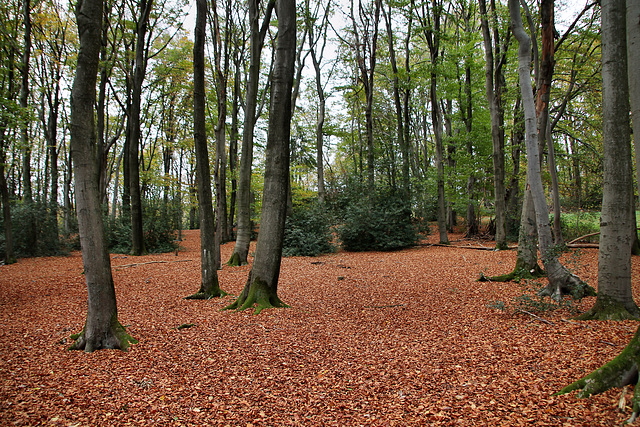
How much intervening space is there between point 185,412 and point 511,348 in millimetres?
3208

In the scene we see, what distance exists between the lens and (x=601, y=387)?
8.16 ft

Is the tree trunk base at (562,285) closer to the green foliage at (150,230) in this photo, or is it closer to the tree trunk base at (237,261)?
the tree trunk base at (237,261)

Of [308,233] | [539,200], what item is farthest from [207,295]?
[308,233]

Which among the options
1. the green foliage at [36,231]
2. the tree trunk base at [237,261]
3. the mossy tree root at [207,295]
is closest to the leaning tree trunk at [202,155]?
the mossy tree root at [207,295]

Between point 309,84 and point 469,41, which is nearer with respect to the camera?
point 469,41

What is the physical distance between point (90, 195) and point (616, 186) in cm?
587

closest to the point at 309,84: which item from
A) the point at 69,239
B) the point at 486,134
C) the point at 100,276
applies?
the point at 486,134

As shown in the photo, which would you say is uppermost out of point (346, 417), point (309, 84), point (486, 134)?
point (309, 84)

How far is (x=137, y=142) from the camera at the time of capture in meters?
13.2

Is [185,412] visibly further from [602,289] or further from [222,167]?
[222,167]

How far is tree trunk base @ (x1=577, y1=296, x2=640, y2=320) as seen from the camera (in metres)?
3.85

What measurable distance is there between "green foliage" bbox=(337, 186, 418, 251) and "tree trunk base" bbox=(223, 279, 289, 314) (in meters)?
8.82

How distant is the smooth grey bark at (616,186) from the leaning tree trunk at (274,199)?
162 inches

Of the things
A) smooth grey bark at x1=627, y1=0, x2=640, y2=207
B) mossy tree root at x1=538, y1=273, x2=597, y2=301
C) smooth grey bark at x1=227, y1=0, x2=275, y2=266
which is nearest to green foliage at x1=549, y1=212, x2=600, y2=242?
mossy tree root at x1=538, y1=273, x2=597, y2=301
